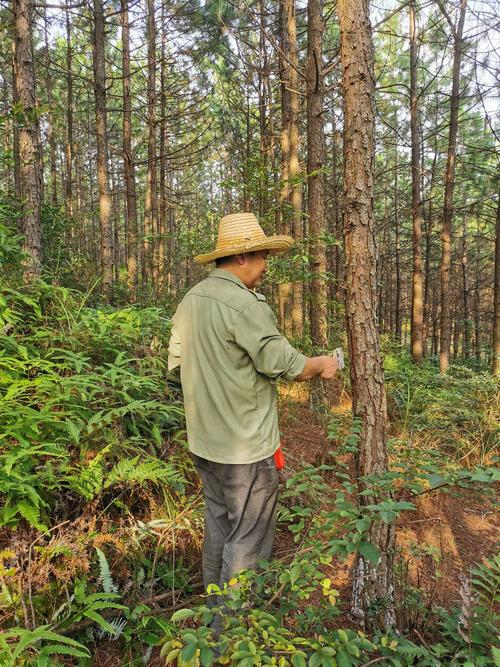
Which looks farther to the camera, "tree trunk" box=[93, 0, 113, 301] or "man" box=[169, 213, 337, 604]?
"tree trunk" box=[93, 0, 113, 301]

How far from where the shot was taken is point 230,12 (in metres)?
10.6

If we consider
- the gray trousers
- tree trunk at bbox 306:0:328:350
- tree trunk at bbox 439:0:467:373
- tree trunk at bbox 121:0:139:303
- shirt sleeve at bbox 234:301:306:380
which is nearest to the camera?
shirt sleeve at bbox 234:301:306:380

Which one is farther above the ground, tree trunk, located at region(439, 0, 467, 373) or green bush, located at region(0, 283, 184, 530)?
tree trunk, located at region(439, 0, 467, 373)

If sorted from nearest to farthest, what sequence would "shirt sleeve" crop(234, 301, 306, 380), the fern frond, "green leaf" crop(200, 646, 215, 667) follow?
"green leaf" crop(200, 646, 215, 667) → "shirt sleeve" crop(234, 301, 306, 380) → the fern frond

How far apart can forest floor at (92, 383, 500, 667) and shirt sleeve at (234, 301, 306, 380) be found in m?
0.90

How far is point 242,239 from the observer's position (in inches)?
95.8

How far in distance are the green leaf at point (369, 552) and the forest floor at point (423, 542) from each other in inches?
19.8

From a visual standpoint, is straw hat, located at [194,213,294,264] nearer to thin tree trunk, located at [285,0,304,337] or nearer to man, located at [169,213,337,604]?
man, located at [169,213,337,604]

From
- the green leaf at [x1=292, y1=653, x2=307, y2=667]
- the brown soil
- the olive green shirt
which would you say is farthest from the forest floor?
the green leaf at [x1=292, y1=653, x2=307, y2=667]

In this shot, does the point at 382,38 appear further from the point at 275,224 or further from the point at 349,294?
the point at 349,294

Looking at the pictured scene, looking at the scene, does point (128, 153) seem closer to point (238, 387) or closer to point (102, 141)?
point (102, 141)

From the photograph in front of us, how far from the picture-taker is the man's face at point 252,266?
2443 millimetres

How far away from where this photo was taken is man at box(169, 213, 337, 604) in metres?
2.17

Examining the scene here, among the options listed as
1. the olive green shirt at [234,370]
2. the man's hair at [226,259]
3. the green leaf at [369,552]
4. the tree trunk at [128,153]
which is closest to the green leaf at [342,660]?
the green leaf at [369,552]
